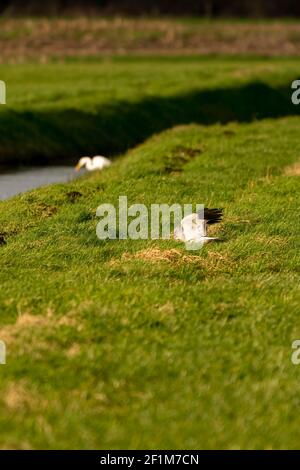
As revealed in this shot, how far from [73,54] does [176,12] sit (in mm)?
37774

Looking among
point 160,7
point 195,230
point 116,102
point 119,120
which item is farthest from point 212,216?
point 160,7

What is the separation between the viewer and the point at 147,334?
11.7 meters

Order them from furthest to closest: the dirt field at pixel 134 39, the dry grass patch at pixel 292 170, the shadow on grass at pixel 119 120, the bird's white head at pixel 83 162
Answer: the dirt field at pixel 134 39 < the shadow on grass at pixel 119 120 < the bird's white head at pixel 83 162 < the dry grass patch at pixel 292 170

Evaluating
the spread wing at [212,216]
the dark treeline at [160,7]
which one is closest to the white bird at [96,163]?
the spread wing at [212,216]

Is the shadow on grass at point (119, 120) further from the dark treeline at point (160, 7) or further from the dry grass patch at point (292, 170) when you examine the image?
the dark treeline at point (160, 7)

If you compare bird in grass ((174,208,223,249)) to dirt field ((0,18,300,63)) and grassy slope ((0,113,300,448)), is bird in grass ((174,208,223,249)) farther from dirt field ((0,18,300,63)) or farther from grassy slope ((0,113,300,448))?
dirt field ((0,18,300,63))

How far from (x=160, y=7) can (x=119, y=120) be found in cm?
5848

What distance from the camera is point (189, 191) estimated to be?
67.9 feet

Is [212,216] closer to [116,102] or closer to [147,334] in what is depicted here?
[147,334]

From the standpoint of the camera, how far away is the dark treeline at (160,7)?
83.3m

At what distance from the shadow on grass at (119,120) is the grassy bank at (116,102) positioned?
4 cm

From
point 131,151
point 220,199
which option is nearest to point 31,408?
point 220,199

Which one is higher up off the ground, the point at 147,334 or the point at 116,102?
the point at 116,102
